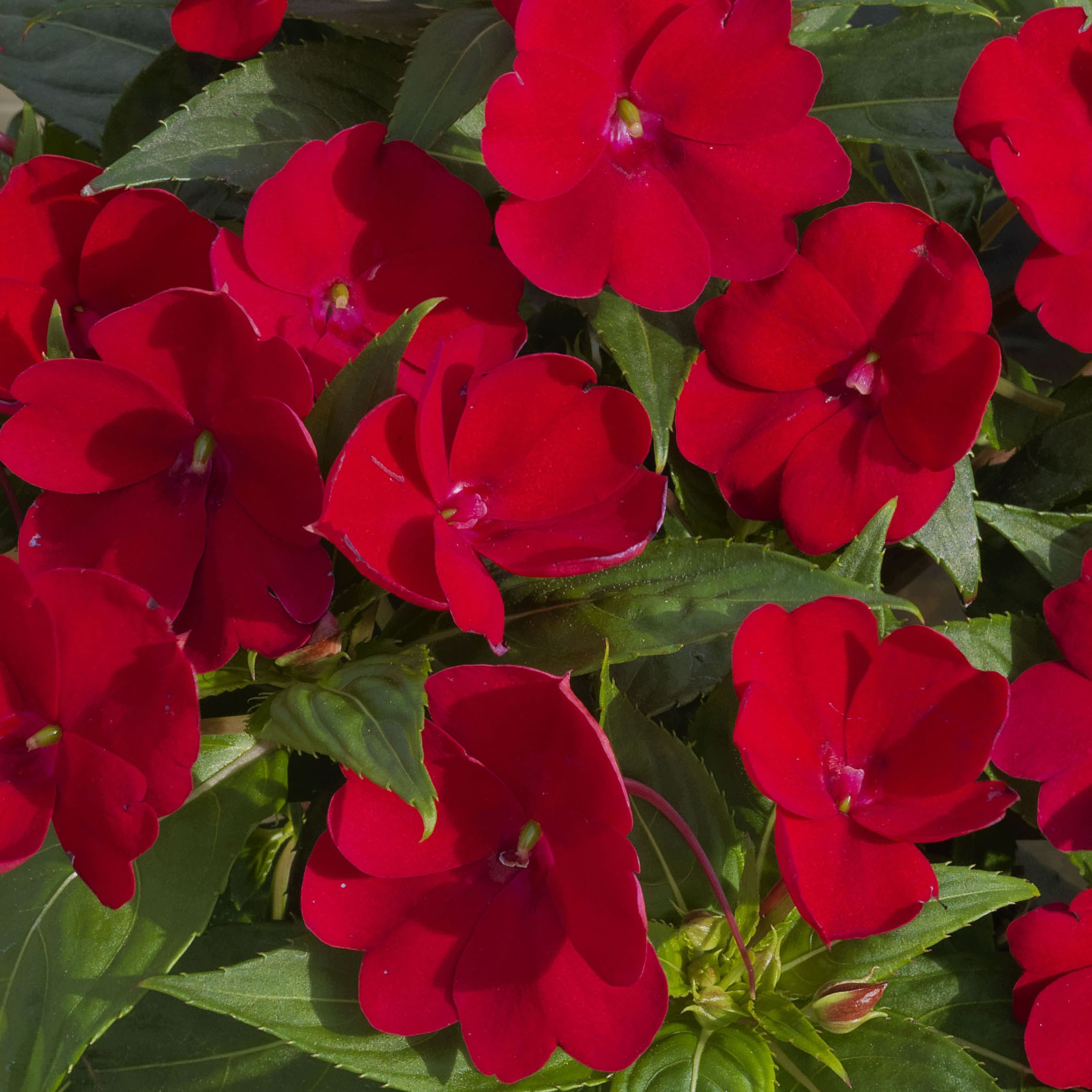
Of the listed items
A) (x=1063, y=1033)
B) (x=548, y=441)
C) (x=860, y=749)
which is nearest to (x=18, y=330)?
(x=548, y=441)

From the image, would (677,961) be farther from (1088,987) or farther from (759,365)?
(759,365)

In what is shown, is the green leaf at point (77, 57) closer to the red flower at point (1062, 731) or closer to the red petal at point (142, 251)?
the red petal at point (142, 251)

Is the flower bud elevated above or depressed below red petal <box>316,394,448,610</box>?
below

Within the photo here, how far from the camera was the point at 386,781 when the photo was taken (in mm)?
449

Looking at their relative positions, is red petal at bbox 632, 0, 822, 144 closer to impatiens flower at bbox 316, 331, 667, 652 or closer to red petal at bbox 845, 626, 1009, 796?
impatiens flower at bbox 316, 331, 667, 652

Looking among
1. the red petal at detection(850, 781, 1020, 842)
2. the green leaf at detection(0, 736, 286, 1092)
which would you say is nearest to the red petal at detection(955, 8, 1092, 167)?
the red petal at detection(850, 781, 1020, 842)

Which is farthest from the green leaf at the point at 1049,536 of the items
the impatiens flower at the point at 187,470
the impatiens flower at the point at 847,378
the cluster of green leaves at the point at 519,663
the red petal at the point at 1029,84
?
the impatiens flower at the point at 187,470

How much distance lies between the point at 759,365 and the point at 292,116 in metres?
0.33

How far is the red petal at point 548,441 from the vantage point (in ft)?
1.74

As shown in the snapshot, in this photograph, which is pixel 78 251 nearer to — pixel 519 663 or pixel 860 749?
pixel 519 663

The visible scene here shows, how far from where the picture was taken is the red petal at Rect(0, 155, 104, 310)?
0.57 meters

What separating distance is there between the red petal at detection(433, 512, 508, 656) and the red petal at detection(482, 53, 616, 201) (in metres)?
0.17

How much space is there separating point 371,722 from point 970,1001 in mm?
496

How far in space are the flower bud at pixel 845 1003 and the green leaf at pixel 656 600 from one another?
0.73 ft
